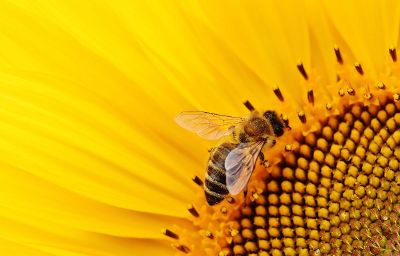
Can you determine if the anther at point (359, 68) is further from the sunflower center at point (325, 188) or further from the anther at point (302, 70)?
the anther at point (302, 70)

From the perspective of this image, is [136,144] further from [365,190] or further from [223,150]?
[365,190]

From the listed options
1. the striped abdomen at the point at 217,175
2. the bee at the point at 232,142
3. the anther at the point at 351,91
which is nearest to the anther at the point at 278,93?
the bee at the point at 232,142

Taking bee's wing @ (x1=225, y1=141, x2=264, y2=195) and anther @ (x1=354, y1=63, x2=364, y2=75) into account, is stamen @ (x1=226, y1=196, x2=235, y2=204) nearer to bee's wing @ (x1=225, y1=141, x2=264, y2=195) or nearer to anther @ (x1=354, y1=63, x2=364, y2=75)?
bee's wing @ (x1=225, y1=141, x2=264, y2=195)

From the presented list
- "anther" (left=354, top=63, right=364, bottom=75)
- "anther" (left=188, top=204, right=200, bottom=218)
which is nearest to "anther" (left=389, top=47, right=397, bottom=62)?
"anther" (left=354, top=63, right=364, bottom=75)

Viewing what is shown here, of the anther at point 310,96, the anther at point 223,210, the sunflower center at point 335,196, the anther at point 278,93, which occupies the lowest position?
the sunflower center at point 335,196

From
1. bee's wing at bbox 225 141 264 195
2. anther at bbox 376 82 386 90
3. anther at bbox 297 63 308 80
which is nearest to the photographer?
bee's wing at bbox 225 141 264 195

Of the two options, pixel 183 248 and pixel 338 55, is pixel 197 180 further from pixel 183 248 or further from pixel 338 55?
pixel 338 55

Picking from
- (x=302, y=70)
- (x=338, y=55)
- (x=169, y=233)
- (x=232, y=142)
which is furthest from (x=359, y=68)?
(x=169, y=233)

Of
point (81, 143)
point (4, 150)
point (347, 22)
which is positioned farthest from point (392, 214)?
point (4, 150)
